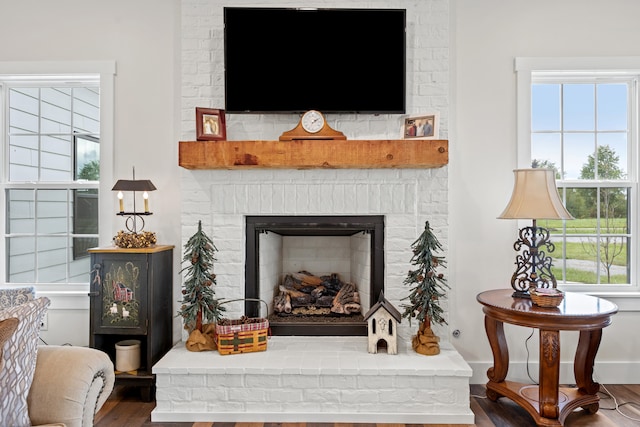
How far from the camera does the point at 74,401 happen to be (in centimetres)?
169

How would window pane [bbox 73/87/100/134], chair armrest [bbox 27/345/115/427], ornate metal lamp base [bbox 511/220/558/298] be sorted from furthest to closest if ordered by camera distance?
window pane [bbox 73/87/100/134] < ornate metal lamp base [bbox 511/220/558/298] < chair armrest [bbox 27/345/115/427]

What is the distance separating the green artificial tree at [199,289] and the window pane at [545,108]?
8.21ft

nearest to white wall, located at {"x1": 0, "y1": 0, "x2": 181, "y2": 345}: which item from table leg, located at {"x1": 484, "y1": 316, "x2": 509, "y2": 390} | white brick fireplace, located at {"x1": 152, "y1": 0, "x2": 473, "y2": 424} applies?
white brick fireplace, located at {"x1": 152, "y1": 0, "x2": 473, "y2": 424}

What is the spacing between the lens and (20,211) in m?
3.38

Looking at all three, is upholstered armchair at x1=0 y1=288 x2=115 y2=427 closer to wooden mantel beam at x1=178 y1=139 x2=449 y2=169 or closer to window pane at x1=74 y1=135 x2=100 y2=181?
wooden mantel beam at x1=178 y1=139 x2=449 y2=169

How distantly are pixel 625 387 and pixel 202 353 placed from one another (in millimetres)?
2862

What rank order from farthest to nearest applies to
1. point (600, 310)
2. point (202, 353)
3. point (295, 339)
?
point (295, 339), point (202, 353), point (600, 310)

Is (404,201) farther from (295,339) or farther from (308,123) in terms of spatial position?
(295,339)

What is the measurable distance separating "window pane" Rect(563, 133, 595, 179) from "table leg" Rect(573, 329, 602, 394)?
1213 mm

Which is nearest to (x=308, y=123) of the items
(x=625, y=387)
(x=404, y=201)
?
(x=404, y=201)

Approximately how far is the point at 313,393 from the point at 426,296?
2.94 feet

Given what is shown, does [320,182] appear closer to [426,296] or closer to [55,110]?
[426,296]

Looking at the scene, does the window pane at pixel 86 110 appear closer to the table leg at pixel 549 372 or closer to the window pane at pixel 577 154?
the table leg at pixel 549 372

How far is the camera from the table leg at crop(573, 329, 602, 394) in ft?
8.58
